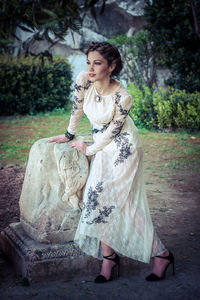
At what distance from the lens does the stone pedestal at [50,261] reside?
295cm

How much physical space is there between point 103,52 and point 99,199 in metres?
1.22

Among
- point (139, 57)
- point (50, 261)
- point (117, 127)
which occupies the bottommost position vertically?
point (50, 261)

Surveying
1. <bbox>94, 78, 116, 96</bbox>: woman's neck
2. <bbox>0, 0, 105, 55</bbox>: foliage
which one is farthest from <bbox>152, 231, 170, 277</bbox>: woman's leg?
<bbox>0, 0, 105, 55</bbox>: foliage

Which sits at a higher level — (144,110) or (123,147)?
(123,147)

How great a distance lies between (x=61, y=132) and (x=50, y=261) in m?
Result: 6.12

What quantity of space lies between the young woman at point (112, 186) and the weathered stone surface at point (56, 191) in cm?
16

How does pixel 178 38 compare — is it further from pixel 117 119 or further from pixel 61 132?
pixel 117 119

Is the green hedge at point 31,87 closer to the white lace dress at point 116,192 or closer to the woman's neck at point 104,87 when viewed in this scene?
the woman's neck at point 104,87

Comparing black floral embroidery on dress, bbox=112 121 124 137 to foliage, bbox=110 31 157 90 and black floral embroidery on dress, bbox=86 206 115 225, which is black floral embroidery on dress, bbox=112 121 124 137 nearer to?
black floral embroidery on dress, bbox=86 206 115 225

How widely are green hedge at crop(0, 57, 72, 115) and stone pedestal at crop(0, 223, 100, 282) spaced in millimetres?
7534

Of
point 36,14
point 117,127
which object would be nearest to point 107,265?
point 117,127

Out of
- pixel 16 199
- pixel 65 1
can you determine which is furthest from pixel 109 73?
pixel 16 199

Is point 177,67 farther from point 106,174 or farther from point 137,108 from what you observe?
point 106,174

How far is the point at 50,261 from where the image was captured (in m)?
2.97
